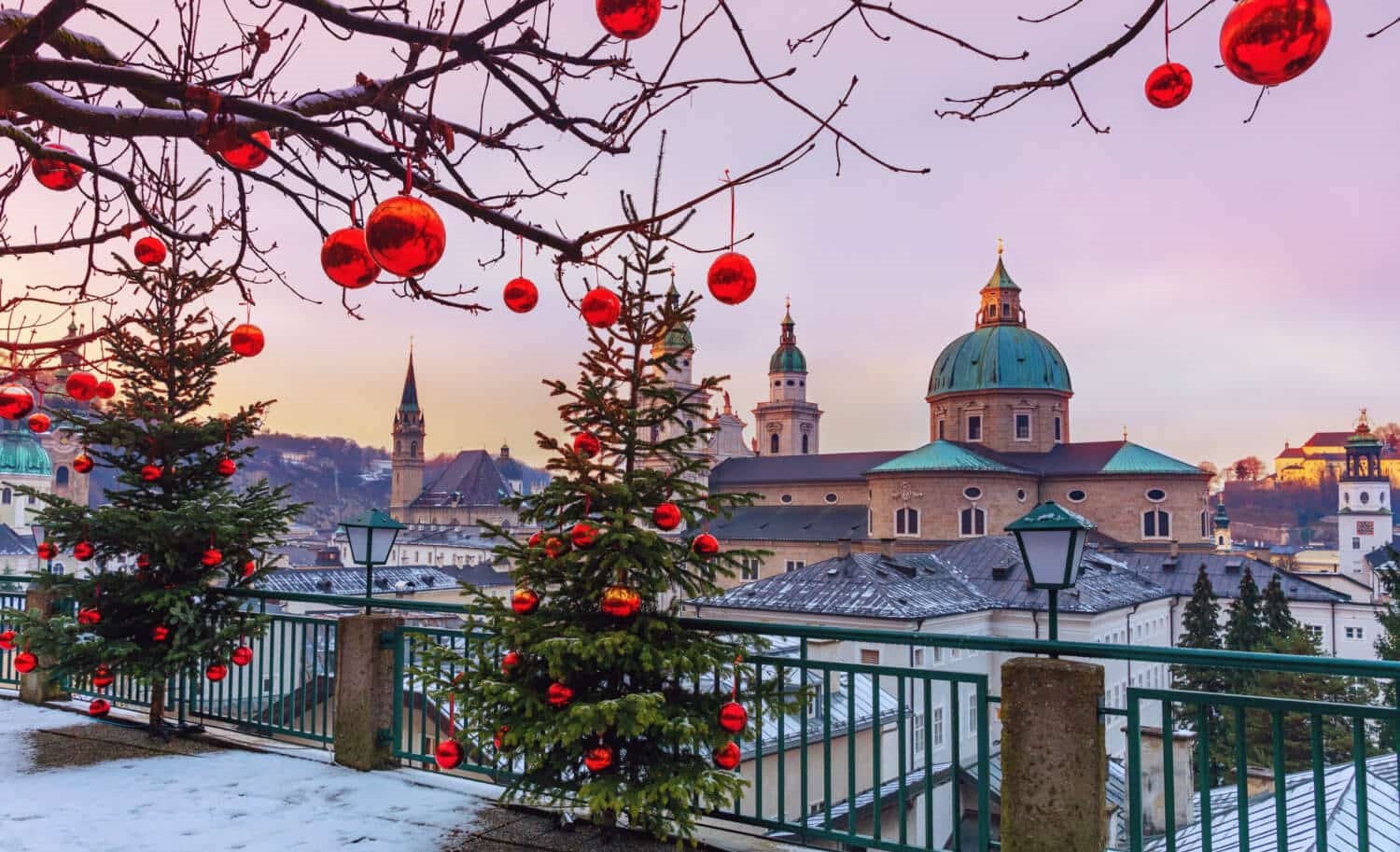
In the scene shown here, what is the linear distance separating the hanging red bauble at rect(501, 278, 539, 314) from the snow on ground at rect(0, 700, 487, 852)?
2.62m

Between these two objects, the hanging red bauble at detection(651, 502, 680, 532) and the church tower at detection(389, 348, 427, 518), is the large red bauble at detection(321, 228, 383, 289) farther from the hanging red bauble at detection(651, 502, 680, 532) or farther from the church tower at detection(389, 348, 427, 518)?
the church tower at detection(389, 348, 427, 518)

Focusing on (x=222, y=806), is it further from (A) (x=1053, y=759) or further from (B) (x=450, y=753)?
(A) (x=1053, y=759)

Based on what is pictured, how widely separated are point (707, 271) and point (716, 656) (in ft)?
6.26

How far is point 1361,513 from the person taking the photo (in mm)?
85438

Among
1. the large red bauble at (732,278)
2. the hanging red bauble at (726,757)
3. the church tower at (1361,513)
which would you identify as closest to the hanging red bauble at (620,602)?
the hanging red bauble at (726,757)

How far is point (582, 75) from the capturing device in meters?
3.98

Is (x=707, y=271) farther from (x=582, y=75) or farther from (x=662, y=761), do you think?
(x=662, y=761)

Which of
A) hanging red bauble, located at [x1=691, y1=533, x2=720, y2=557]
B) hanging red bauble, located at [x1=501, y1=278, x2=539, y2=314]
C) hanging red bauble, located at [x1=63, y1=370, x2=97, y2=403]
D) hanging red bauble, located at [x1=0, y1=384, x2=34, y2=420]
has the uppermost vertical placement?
hanging red bauble, located at [x1=501, y1=278, x2=539, y2=314]

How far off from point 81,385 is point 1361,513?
103 metres

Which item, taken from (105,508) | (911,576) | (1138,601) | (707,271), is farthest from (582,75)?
(1138,601)

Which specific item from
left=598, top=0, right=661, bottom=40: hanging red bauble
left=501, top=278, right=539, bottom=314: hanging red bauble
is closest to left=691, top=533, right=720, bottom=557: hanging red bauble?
left=501, top=278, right=539, bottom=314: hanging red bauble

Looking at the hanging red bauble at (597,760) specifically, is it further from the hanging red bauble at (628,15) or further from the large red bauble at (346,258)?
the hanging red bauble at (628,15)

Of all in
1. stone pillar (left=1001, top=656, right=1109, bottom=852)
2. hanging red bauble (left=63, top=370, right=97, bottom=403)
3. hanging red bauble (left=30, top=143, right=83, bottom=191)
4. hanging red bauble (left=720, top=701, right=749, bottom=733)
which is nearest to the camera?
stone pillar (left=1001, top=656, right=1109, bottom=852)

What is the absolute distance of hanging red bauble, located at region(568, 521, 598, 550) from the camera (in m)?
4.67
